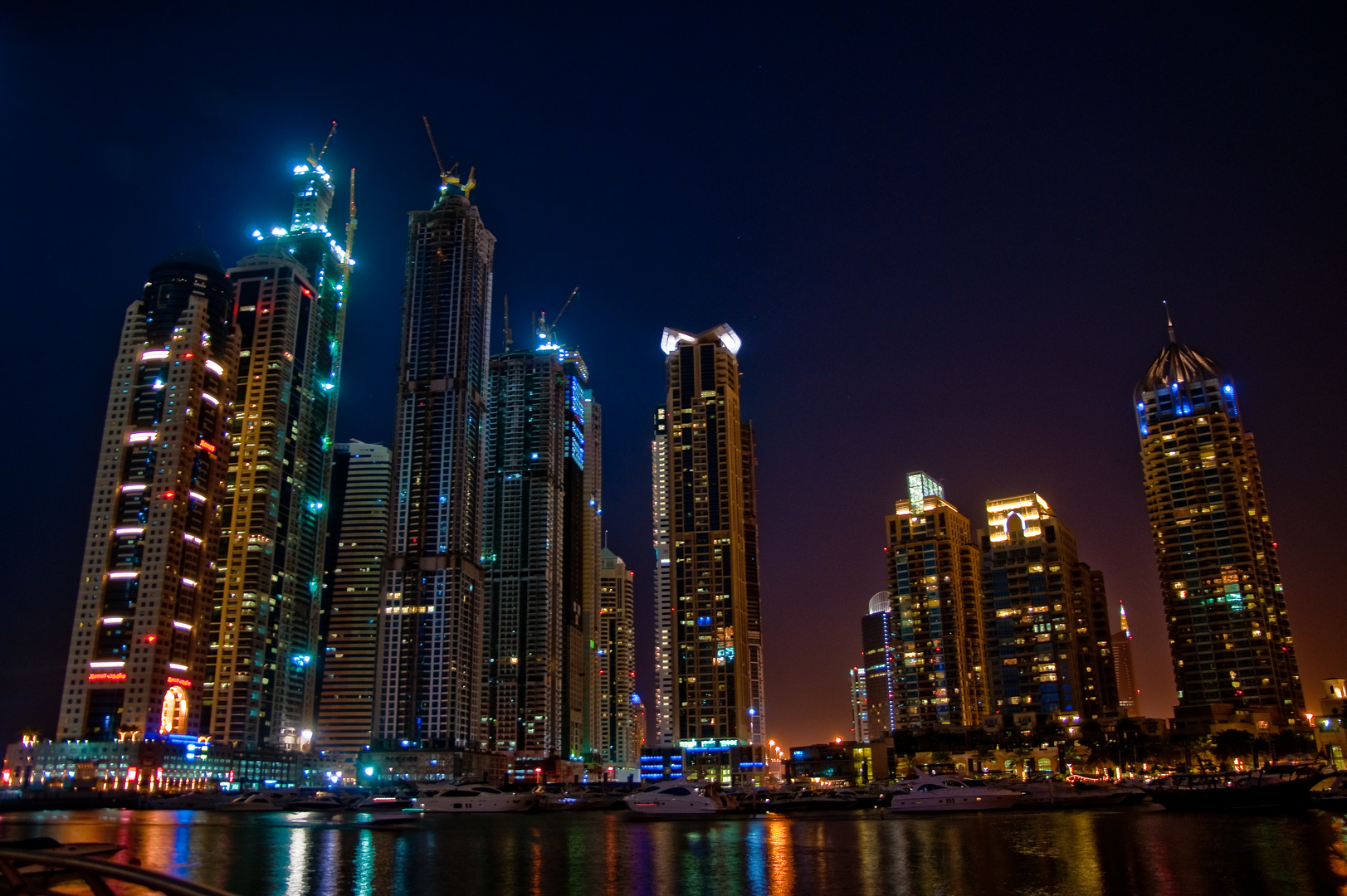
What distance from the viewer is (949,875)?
4266 centimetres

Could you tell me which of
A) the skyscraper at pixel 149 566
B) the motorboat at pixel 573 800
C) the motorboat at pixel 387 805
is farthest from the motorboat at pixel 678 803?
the skyscraper at pixel 149 566

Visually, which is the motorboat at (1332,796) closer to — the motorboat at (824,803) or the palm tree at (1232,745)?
the motorboat at (824,803)

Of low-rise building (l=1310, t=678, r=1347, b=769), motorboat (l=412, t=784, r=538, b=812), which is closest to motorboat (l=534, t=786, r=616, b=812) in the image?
motorboat (l=412, t=784, r=538, b=812)

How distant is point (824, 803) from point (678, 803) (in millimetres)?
19428

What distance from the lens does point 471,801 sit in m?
115

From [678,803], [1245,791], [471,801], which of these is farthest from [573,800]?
[1245,791]

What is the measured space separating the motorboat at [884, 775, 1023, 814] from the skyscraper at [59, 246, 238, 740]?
460 ft

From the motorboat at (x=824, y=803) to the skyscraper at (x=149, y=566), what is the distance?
12352 cm

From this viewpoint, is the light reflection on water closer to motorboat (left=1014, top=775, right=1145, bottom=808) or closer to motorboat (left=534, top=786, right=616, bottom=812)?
motorboat (left=1014, top=775, right=1145, bottom=808)

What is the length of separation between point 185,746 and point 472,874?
166m

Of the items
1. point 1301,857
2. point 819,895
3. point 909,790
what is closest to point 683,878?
point 819,895

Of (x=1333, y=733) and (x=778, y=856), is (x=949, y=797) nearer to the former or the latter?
(x=778, y=856)

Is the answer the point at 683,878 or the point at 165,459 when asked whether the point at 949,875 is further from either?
the point at 165,459

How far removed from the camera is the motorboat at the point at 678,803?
104 m
